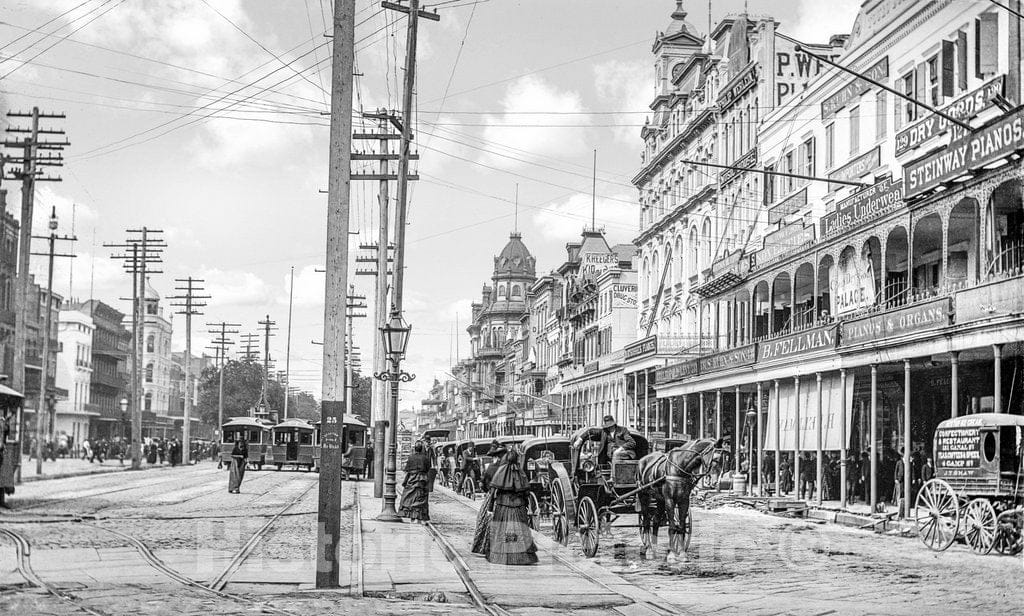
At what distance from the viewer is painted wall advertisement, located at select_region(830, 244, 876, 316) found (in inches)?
1228

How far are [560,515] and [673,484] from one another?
3482 mm

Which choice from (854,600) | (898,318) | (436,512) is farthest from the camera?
(436,512)

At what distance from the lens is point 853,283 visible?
32062 mm

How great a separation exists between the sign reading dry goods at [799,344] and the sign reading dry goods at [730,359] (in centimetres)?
76

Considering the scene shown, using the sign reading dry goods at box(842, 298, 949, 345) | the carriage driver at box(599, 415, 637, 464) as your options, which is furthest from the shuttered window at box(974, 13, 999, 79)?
the carriage driver at box(599, 415, 637, 464)

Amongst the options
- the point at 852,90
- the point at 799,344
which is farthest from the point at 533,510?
the point at 852,90

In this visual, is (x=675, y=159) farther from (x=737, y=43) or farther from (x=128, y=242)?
(x=128, y=242)

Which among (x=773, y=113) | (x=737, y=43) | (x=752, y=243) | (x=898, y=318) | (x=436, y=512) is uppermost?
(x=737, y=43)

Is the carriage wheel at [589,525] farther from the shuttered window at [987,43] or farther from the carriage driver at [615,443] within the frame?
the shuttered window at [987,43]

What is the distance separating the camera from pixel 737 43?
53219 mm

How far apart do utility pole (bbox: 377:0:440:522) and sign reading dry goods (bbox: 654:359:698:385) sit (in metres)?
18.6

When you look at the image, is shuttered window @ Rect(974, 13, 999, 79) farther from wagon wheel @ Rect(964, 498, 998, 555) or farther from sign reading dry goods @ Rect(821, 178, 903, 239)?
wagon wheel @ Rect(964, 498, 998, 555)

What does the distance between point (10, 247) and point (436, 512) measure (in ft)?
142

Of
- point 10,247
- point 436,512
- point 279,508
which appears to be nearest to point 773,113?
point 436,512
